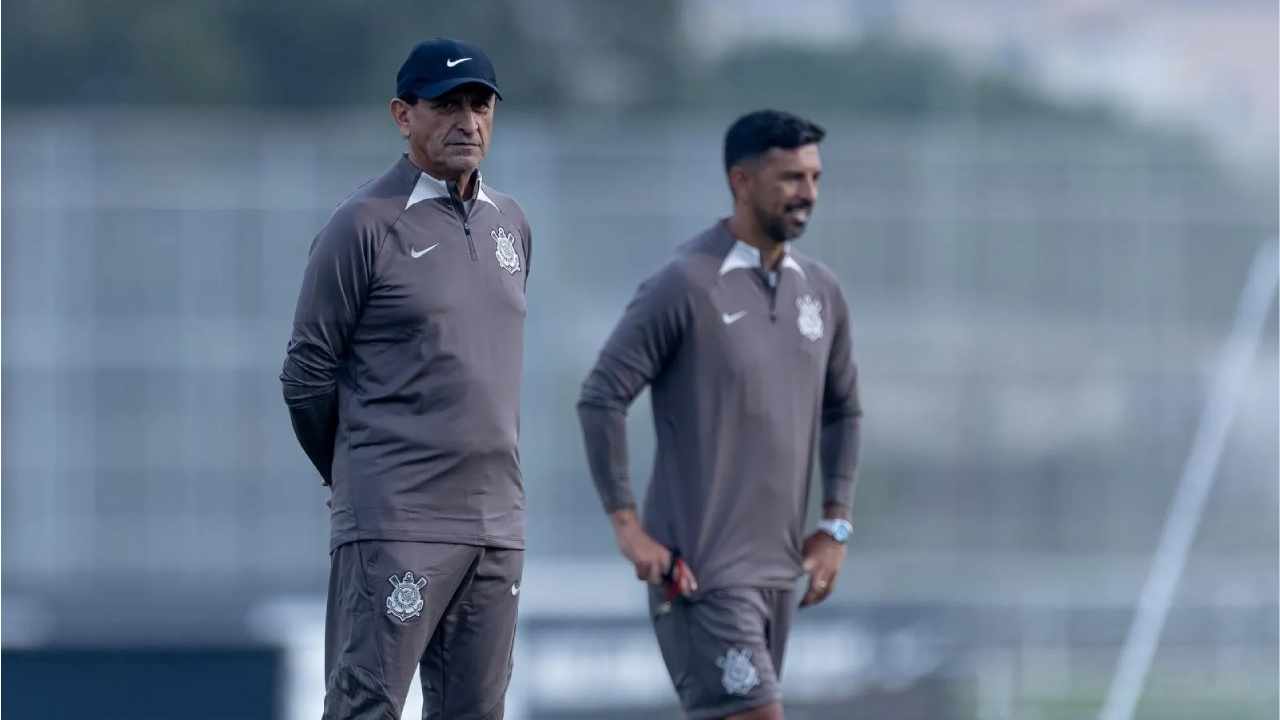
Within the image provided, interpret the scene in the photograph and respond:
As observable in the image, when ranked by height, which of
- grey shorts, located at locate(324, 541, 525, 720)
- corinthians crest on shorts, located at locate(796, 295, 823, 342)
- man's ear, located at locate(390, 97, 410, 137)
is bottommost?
grey shorts, located at locate(324, 541, 525, 720)

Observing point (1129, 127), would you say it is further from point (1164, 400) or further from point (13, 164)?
point (13, 164)

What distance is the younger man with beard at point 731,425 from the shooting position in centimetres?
620

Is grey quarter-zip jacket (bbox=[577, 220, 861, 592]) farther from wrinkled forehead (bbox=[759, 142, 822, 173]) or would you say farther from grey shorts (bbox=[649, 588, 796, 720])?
wrinkled forehead (bbox=[759, 142, 822, 173])

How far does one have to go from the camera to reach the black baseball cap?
5020 mm

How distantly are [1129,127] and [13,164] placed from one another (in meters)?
14.9

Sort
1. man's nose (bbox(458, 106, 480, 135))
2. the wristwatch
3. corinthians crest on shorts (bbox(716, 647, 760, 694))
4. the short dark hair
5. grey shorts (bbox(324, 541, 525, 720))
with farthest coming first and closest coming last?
1. the wristwatch
2. the short dark hair
3. corinthians crest on shorts (bbox(716, 647, 760, 694))
4. man's nose (bbox(458, 106, 480, 135))
5. grey shorts (bbox(324, 541, 525, 720))

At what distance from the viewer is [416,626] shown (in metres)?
4.99

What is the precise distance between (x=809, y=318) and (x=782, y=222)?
0.29 metres

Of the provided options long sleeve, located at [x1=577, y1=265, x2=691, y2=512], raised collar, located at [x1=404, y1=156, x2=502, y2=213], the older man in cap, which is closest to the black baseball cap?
the older man in cap

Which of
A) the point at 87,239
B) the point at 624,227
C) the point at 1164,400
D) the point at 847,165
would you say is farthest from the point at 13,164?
the point at 1164,400

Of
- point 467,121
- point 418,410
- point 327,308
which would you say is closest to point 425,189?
point 467,121

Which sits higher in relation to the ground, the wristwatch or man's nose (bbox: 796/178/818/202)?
man's nose (bbox: 796/178/818/202)

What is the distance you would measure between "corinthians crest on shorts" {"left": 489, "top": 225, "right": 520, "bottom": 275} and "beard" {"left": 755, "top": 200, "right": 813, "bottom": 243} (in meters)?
1.23

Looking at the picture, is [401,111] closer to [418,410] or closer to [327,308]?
[327,308]
